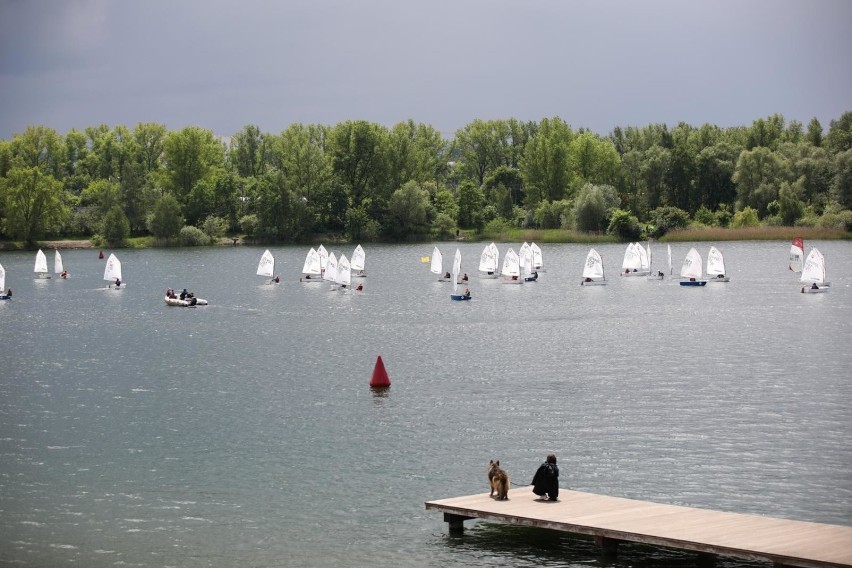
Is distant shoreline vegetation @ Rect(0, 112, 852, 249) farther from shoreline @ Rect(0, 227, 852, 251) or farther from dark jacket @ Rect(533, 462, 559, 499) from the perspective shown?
dark jacket @ Rect(533, 462, 559, 499)

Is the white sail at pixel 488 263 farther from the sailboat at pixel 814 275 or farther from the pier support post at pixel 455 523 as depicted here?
the pier support post at pixel 455 523

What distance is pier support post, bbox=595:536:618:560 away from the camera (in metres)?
26.2

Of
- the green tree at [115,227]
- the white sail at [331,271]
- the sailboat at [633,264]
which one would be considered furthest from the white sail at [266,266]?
the green tree at [115,227]

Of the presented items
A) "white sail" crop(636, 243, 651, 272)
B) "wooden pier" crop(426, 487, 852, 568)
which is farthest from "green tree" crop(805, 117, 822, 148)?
"wooden pier" crop(426, 487, 852, 568)

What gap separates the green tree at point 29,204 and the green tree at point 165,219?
41.3ft

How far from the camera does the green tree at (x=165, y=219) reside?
16988 centimetres

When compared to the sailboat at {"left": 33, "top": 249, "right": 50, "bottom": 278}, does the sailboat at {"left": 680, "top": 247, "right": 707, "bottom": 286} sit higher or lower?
higher

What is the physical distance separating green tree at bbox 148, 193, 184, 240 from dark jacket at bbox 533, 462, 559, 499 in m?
147

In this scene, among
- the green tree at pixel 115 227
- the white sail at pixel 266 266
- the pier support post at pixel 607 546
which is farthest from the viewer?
the green tree at pixel 115 227

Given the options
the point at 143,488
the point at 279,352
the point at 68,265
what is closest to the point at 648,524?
the point at 143,488

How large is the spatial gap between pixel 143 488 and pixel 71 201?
15807 centimetres

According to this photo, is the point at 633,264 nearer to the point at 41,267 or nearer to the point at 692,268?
the point at 692,268

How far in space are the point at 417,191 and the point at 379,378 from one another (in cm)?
11906

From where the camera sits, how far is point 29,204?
166000 mm
